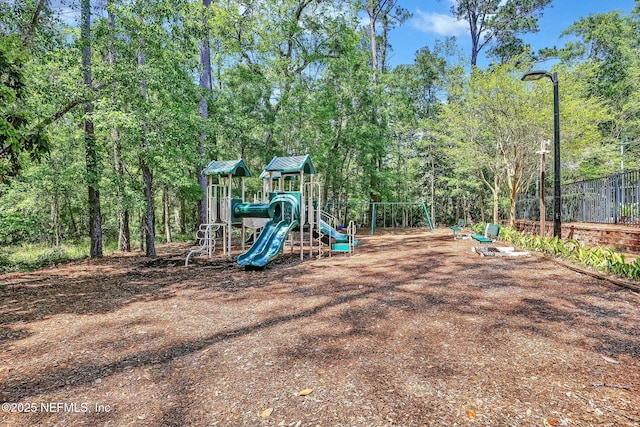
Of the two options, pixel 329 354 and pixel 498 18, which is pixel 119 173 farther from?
pixel 498 18

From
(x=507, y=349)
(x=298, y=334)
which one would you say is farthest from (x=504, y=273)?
(x=298, y=334)

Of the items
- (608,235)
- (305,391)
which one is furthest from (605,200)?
(305,391)

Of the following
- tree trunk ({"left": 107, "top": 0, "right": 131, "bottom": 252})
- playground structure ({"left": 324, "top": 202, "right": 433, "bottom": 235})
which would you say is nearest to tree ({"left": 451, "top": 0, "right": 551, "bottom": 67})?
playground structure ({"left": 324, "top": 202, "right": 433, "bottom": 235})

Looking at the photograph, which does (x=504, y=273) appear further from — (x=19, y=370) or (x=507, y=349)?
(x=19, y=370)

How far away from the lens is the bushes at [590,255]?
5.75m

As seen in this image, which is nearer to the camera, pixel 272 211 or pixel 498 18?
pixel 272 211

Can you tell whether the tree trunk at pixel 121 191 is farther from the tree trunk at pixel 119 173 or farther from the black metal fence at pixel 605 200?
the black metal fence at pixel 605 200

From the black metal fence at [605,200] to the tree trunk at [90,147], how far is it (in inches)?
584

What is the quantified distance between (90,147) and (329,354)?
10090mm

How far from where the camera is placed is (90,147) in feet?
32.0

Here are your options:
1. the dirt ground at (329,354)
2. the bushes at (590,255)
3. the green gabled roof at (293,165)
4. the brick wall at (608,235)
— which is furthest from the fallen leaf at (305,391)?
the brick wall at (608,235)

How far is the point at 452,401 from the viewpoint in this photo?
8.00 ft

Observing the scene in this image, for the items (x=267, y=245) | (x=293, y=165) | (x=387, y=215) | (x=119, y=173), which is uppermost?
(x=293, y=165)

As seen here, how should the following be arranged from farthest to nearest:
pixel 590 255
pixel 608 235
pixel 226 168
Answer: pixel 226 168 < pixel 608 235 < pixel 590 255
